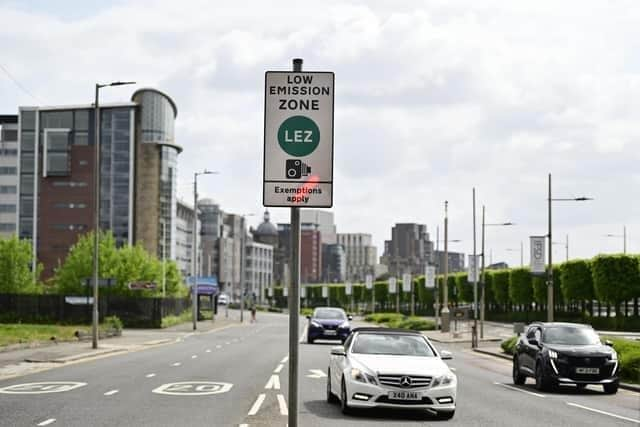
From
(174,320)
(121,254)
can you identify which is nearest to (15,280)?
(121,254)

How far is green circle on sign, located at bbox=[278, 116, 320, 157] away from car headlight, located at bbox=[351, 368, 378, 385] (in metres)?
8.68

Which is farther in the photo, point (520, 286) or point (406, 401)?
point (520, 286)

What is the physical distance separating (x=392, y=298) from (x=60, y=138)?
4997 centimetres

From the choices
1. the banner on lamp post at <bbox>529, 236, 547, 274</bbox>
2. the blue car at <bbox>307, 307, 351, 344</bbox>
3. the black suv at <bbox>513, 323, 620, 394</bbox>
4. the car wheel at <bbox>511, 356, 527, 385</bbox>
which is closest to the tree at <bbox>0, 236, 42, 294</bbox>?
the blue car at <bbox>307, 307, 351, 344</bbox>

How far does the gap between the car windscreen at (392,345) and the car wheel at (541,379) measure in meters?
6.86

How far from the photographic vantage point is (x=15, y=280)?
8769 cm

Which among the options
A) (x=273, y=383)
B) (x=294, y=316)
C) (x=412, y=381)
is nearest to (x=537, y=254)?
(x=273, y=383)

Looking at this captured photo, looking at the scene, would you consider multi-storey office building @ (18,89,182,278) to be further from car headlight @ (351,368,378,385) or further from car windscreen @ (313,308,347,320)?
car headlight @ (351,368,378,385)

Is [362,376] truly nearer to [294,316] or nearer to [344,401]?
[344,401]

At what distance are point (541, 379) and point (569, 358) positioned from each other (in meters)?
0.90

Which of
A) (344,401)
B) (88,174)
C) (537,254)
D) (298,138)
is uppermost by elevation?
(88,174)

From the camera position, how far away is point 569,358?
24.3 meters

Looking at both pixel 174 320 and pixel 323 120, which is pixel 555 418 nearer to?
pixel 323 120

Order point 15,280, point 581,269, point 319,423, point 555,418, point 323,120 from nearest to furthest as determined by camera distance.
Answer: point 323,120 → point 319,423 → point 555,418 → point 581,269 → point 15,280
